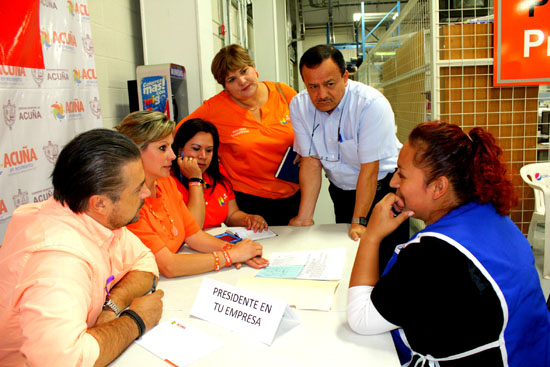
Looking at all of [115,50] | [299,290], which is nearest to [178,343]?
[299,290]

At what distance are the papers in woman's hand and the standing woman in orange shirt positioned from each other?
15.4 inches

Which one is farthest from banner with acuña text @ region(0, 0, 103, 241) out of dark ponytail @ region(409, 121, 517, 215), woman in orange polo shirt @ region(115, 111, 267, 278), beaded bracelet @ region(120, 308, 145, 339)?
dark ponytail @ region(409, 121, 517, 215)

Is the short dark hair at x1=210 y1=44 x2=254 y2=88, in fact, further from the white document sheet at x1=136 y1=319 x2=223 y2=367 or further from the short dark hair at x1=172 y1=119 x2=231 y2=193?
the white document sheet at x1=136 y1=319 x2=223 y2=367

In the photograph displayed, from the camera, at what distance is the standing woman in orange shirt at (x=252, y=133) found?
2.32 m

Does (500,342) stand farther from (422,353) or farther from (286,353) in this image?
(286,353)

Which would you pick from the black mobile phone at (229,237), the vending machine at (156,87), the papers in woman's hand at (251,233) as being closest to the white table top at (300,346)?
the black mobile phone at (229,237)

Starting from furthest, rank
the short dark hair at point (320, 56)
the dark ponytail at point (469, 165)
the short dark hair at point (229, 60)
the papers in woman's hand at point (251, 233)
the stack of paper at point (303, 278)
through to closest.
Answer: the short dark hair at point (229, 60) < the papers in woman's hand at point (251, 233) < the short dark hair at point (320, 56) < the stack of paper at point (303, 278) < the dark ponytail at point (469, 165)

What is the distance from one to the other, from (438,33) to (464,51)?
9.5 inches

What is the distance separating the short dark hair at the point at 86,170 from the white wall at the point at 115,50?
1.62 metres

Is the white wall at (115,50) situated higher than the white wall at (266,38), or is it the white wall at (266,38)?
the white wall at (266,38)

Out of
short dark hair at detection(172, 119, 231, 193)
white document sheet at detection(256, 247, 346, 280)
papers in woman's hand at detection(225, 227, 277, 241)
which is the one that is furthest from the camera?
short dark hair at detection(172, 119, 231, 193)

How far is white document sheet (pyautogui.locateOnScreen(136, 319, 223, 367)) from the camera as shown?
102 cm

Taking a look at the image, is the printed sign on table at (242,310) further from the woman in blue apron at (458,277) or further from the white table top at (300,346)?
the woman in blue apron at (458,277)

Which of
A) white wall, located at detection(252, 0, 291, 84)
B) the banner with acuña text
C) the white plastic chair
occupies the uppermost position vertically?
white wall, located at detection(252, 0, 291, 84)
